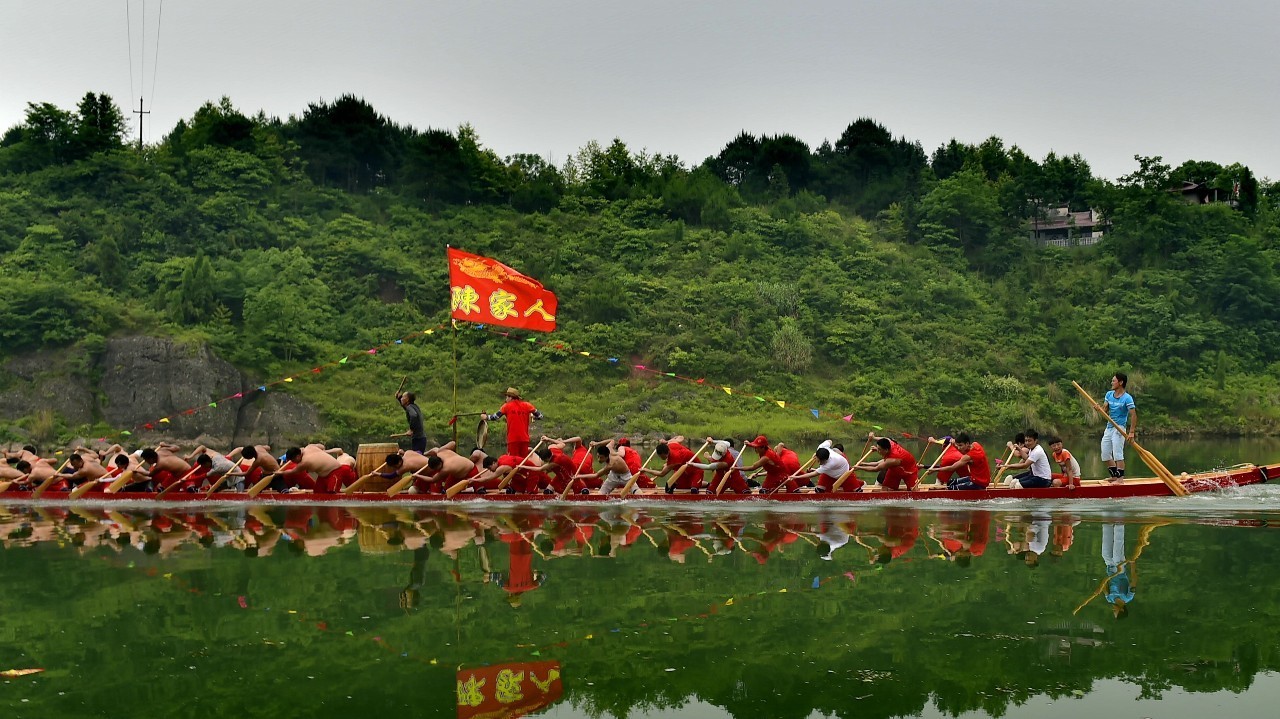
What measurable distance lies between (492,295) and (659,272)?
33744mm

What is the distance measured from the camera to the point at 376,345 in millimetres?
54188

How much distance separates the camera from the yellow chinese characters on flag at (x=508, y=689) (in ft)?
33.4

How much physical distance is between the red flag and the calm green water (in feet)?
26.6

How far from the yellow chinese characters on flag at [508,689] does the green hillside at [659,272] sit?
35601 mm

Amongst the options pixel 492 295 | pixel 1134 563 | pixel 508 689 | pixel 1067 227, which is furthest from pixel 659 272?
pixel 508 689

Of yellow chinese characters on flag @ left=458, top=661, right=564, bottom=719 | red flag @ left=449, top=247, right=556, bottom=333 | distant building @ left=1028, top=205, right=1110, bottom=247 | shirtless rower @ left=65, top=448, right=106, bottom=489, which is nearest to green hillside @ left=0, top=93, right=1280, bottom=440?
distant building @ left=1028, top=205, right=1110, bottom=247

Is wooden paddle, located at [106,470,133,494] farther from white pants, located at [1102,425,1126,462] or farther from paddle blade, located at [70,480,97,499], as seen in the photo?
white pants, located at [1102,425,1126,462]

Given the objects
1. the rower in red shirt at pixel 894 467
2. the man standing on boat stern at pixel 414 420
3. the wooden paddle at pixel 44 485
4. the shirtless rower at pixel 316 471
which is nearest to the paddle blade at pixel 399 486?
the shirtless rower at pixel 316 471

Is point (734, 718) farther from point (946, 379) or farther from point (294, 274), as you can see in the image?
point (294, 274)

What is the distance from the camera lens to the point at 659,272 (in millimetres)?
60594

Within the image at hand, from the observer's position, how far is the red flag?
26688 mm

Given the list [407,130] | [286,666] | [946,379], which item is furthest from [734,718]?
[407,130]

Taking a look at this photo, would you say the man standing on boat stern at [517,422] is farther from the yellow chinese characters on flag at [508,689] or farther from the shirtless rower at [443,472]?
the yellow chinese characters on flag at [508,689]

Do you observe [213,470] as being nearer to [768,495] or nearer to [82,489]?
[82,489]
